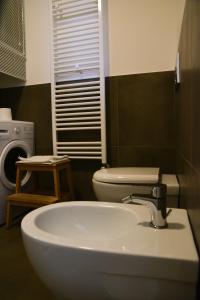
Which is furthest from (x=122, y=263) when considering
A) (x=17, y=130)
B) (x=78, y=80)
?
(x=78, y=80)

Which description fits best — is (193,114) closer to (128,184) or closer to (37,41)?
(128,184)

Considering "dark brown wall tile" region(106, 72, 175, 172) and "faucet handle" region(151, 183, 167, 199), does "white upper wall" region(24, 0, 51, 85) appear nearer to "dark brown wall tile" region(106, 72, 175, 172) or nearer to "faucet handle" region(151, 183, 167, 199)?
"dark brown wall tile" region(106, 72, 175, 172)

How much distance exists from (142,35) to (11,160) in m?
1.45

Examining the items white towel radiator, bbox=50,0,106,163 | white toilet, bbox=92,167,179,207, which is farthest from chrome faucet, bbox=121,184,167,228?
white towel radiator, bbox=50,0,106,163

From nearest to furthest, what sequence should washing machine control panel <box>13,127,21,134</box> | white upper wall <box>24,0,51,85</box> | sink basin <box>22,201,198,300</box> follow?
1. sink basin <box>22,201,198,300</box>
2. washing machine control panel <box>13,127,21,134</box>
3. white upper wall <box>24,0,51,85</box>

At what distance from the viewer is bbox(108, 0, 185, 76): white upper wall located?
1.71 m

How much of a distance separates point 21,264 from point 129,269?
0.95m

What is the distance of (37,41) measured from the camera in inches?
81.1

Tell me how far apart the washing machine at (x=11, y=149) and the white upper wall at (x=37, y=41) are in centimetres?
46

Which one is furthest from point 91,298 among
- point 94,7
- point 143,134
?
point 94,7

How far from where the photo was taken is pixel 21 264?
1.21 meters

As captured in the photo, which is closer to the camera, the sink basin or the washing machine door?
the sink basin

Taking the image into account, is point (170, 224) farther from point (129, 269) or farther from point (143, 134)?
point (143, 134)

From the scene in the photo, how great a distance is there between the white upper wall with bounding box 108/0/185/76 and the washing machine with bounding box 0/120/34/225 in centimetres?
88
